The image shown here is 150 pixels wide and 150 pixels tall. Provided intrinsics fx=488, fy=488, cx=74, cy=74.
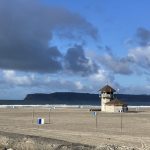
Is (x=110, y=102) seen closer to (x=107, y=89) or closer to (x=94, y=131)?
(x=107, y=89)

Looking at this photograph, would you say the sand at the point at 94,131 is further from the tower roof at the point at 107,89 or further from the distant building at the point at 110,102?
the tower roof at the point at 107,89

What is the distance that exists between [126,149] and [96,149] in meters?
0.84

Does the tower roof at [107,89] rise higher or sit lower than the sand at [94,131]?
higher

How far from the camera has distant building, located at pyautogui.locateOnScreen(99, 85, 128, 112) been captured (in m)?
65.1

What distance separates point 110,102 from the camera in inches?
2601

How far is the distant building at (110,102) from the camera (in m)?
65.1

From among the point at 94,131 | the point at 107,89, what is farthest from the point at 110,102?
the point at 94,131

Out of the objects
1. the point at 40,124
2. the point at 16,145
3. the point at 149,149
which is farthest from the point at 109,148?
the point at 40,124

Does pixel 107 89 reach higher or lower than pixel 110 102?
higher

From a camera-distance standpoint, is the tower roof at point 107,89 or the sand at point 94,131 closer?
the sand at point 94,131

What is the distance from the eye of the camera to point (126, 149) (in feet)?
44.6

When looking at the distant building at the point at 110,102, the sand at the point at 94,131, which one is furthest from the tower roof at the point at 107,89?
the sand at the point at 94,131

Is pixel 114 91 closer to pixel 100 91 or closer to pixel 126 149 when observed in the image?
pixel 100 91

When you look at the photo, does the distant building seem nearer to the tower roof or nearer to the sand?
the tower roof
